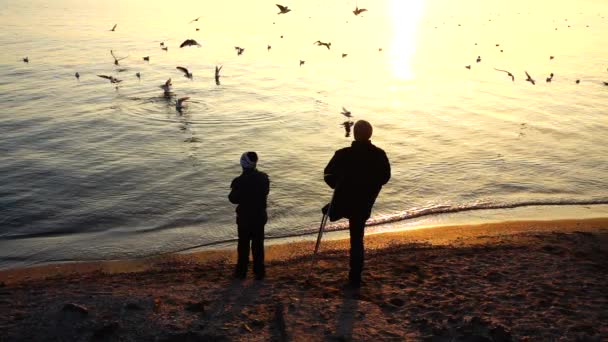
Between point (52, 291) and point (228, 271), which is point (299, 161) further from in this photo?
point (52, 291)

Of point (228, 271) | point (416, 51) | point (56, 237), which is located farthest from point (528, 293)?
point (416, 51)

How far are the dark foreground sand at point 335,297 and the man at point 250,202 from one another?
22.2 inches

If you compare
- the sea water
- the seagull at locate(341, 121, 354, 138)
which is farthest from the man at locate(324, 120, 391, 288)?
the seagull at locate(341, 121, 354, 138)

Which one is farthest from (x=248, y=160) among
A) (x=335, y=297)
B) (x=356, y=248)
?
(x=335, y=297)

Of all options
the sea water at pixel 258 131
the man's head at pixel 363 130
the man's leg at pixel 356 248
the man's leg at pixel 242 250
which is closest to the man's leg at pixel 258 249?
the man's leg at pixel 242 250

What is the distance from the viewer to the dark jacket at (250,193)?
26.3 ft

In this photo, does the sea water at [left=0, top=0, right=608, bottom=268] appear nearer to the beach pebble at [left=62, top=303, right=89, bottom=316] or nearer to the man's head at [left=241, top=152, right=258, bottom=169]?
the beach pebble at [left=62, top=303, right=89, bottom=316]

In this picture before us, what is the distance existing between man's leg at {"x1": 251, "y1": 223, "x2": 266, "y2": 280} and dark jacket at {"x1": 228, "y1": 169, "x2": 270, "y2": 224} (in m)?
0.25

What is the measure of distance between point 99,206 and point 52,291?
6.23 meters

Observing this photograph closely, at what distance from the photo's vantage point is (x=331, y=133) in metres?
22.4

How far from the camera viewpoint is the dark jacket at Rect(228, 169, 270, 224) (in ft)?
26.3

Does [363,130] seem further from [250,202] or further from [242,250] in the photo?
[242,250]

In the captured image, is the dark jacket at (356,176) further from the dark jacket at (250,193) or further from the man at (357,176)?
the dark jacket at (250,193)

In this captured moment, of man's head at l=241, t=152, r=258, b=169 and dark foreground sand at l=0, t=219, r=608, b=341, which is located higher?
man's head at l=241, t=152, r=258, b=169
